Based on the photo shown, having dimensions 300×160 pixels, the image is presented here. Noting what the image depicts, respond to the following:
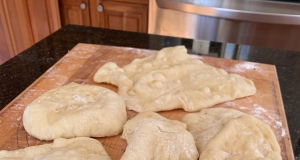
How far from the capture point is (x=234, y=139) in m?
0.74

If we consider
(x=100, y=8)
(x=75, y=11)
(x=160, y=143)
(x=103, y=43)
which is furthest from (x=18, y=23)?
(x=160, y=143)

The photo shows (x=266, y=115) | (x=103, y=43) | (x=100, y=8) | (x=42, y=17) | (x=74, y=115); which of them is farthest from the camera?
(x=42, y=17)

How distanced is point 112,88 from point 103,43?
15.4 inches

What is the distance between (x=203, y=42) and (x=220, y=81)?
38cm

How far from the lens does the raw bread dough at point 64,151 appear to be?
0.68m

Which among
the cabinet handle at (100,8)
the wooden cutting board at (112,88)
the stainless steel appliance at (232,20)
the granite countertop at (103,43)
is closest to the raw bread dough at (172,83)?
the wooden cutting board at (112,88)

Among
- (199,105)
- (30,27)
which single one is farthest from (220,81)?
(30,27)

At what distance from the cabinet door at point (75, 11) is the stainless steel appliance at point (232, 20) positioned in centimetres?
53

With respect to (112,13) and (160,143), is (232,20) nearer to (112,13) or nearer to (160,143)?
(112,13)

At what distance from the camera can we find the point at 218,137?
0.72 meters

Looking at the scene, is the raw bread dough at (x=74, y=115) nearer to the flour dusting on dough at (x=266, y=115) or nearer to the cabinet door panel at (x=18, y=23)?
the flour dusting on dough at (x=266, y=115)

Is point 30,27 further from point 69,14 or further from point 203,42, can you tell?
point 203,42

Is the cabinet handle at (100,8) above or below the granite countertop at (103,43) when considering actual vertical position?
above

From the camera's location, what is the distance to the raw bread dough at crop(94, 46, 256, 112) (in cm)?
92
